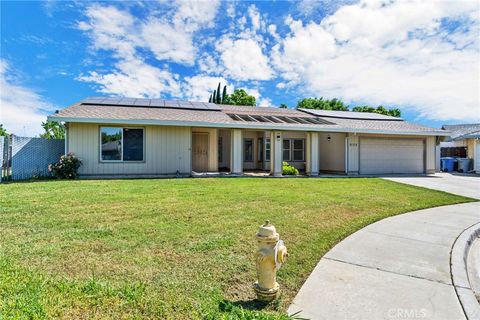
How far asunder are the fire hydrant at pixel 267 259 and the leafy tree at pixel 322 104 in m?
43.8

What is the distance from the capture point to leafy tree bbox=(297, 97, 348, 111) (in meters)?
44.8

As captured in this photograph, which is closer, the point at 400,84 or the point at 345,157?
the point at 345,157

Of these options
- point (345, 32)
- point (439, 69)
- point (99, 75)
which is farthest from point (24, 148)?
point (439, 69)

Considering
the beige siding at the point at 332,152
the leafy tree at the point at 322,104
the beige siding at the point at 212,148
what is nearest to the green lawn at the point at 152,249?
the beige siding at the point at 212,148

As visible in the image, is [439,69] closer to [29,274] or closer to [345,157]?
[345,157]

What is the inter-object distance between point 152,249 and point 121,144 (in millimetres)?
10525

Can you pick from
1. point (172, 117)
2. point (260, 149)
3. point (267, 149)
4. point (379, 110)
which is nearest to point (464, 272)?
point (172, 117)

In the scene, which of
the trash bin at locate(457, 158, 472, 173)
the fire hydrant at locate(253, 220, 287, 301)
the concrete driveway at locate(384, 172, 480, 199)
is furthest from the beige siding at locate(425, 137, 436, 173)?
the fire hydrant at locate(253, 220, 287, 301)

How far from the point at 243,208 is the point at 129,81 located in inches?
761

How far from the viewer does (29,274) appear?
10.1 feet

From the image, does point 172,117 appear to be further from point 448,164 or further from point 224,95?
point 224,95

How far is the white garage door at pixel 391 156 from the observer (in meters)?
17.3

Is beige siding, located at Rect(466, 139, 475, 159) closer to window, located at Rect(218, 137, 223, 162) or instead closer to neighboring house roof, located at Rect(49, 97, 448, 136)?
neighboring house roof, located at Rect(49, 97, 448, 136)

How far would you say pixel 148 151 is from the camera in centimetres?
1363
